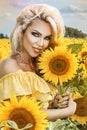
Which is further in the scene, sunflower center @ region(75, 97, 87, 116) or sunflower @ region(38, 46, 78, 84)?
sunflower center @ region(75, 97, 87, 116)

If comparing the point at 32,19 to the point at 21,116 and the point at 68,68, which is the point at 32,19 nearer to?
the point at 68,68

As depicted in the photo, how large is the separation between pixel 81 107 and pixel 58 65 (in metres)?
0.19

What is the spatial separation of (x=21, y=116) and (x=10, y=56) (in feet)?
0.99

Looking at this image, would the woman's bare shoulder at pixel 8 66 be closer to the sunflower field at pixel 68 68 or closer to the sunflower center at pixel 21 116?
the sunflower field at pixel 68 68

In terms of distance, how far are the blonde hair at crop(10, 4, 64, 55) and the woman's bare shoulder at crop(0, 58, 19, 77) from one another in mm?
31

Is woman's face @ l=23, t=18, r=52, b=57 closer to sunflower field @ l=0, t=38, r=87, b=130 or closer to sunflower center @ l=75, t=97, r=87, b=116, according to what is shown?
sunflower field @ l=0, t=38, r=87, b=130

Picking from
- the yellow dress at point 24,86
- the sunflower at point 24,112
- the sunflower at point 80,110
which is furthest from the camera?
the sunflower at point 80,110

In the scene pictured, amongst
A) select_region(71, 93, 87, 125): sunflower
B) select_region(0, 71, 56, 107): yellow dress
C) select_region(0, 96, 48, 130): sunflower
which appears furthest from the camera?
select_region(71, 93, 87, 125): sunflower

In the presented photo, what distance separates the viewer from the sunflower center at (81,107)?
1.17 meters

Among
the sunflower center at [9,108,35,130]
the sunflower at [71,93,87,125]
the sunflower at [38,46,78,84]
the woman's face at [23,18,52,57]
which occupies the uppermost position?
the woman's face at [23,18,52,57]

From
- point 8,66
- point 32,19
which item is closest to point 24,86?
point 8,66

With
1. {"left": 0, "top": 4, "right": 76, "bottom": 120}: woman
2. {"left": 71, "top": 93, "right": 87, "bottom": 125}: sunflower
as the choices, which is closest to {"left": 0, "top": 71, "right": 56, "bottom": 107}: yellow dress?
{"left": 0, "top": 4, "right": 76, "bottom": 120}: woman

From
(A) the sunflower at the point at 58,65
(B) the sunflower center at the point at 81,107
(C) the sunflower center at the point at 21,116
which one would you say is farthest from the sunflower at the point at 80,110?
(C) the sunflower center at the point at 21,116

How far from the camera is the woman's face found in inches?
43.1
